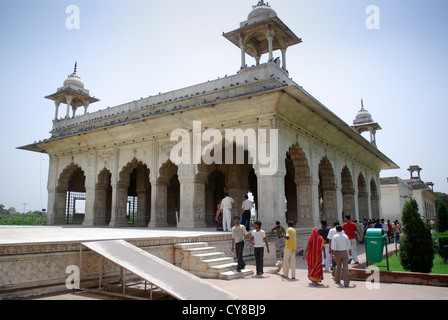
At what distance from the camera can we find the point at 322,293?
577 cm

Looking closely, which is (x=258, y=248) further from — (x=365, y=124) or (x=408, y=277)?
(x=365, y=124)

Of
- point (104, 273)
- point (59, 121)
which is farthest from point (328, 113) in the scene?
point (59, 121)

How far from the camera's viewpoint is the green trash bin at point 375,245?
25.5 feet

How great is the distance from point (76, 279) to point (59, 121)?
15.7 m

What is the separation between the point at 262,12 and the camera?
1342cm

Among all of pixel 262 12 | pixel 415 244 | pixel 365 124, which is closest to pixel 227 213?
pixel 415 244

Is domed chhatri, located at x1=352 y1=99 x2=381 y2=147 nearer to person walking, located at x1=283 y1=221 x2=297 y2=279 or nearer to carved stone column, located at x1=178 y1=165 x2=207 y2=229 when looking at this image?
carved stone column, located at x1=178 y1=165 x2=207 y2=229

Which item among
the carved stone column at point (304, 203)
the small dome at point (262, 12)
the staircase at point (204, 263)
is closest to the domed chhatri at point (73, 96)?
the small dome at point (262, 12)

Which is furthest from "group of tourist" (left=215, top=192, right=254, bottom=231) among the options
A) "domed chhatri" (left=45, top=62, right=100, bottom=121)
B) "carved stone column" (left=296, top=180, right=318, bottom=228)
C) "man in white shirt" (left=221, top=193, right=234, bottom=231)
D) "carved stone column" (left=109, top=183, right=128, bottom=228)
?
"domed chhatri" (left=45, top=62, right=100, bottom=121)

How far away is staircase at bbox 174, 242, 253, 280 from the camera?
7.07 meters

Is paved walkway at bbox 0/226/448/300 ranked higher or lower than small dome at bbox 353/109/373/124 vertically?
lower

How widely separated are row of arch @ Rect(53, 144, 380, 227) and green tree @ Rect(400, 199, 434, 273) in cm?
406

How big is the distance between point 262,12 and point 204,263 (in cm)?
987
